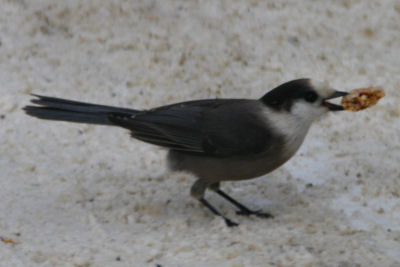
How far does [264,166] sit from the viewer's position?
14.6 feet

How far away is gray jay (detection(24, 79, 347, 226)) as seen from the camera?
14.6 ft

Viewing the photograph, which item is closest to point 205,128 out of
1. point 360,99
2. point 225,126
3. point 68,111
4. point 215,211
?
point 225,126

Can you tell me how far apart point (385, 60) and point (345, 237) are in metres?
2.60

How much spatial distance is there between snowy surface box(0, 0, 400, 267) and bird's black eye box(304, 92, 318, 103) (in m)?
0.32

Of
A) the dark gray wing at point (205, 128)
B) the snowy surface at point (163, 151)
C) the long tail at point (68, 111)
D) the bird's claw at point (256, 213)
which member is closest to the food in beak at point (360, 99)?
the snowy surface at point (163, 151)

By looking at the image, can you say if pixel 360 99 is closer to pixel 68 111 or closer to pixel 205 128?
pixel 205 128

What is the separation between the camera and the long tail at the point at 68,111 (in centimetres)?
474

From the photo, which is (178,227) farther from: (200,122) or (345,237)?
(345,237)

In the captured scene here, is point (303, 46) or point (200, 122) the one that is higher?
point (303, 46)

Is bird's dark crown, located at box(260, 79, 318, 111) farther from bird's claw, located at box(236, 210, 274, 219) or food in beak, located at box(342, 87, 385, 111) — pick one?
bird's claw, located at box(236, 210, 274, 219)

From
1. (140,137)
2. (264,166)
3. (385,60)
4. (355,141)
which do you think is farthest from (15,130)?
(385,60)

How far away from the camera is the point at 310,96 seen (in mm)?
4465

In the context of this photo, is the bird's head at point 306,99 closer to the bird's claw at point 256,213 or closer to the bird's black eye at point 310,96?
the bird's black eye at point 310,96

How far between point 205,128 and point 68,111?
0.94 meters
